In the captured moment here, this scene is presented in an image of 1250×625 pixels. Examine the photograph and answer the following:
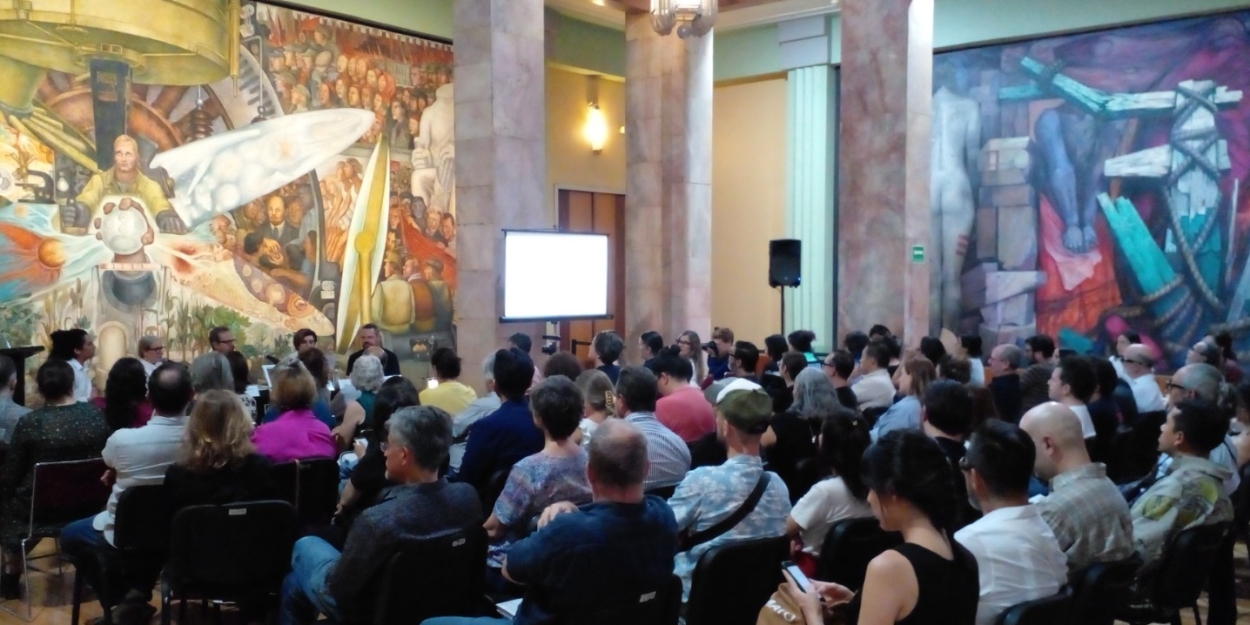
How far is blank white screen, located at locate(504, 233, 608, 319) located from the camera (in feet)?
28.0

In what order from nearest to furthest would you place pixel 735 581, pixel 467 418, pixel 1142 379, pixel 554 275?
pixel 735 581, pixel 467 418, pixel 1142 379, pixel 554 275

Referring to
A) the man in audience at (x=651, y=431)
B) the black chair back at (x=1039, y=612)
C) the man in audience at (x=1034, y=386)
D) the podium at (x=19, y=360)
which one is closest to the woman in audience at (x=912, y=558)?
the black chair back at (x=1039, y=612)

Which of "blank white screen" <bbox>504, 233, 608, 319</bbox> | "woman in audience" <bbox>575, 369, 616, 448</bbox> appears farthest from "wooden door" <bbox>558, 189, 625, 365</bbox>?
"woman in audience" <bbox>575, 369, 616, 448</bbox>

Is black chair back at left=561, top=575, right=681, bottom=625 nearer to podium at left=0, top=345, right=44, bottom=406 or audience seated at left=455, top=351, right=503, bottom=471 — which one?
audience seated at left=455, top=351, right=503, bottom=471

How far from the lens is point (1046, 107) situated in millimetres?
11234

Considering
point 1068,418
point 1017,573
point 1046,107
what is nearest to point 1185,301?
point 1046,107

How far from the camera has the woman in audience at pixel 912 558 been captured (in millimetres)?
2172

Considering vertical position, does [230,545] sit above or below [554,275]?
below

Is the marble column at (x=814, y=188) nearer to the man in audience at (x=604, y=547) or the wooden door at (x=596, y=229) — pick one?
the wooden door at (x=596, y=229)

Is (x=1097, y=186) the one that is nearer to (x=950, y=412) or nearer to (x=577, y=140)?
(x=577, y=140)

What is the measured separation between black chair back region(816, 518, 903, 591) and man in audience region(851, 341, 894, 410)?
2741 mm

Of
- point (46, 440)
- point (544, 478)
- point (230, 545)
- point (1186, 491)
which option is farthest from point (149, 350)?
point (1186, 491)

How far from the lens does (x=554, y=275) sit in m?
9.02

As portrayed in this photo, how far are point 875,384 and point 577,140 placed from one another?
28.1 feet
